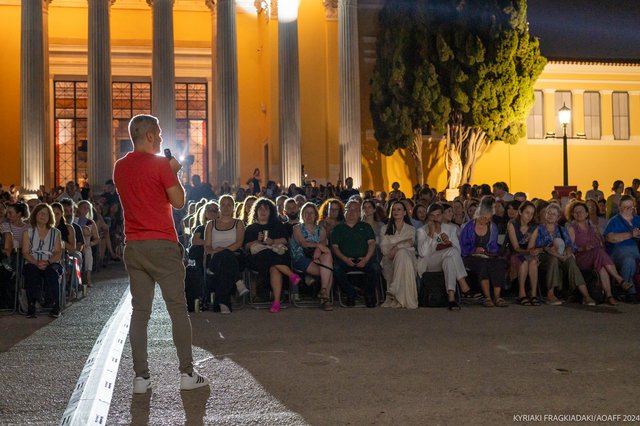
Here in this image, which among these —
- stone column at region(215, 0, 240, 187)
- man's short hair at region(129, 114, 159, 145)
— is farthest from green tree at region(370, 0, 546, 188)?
man's short hair at region(129, 114, 159, 145)

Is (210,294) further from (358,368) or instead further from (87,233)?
(358,368)

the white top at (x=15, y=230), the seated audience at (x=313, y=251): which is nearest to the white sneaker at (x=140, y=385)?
the seated audience at (x=313, y=251)

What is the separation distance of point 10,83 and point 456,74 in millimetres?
16257

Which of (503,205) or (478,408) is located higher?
(503,205)

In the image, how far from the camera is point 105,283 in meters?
15.7

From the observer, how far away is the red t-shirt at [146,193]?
6340mm

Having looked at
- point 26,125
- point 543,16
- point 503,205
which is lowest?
point 503,205

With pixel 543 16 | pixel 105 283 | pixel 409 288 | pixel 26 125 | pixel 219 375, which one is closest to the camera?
pixel 219 375

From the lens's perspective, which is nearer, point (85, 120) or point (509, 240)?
point (509, 240)

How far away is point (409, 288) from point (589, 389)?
5.72m

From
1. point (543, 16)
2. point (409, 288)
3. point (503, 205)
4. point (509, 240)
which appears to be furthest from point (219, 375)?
point (543, 16)

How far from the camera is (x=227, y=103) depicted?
2731 centimetres

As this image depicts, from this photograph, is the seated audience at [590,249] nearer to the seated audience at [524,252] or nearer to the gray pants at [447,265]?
the seated audience at [524,252]

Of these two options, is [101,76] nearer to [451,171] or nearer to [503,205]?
[451,171]
